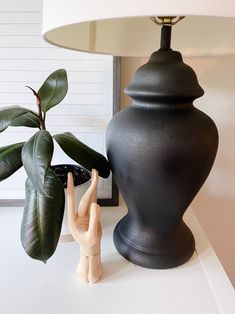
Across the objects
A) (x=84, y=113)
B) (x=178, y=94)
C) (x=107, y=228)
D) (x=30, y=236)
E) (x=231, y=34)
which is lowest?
(x=107, y=228)

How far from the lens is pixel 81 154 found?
1.93ft

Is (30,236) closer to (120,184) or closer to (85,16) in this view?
(120,184)

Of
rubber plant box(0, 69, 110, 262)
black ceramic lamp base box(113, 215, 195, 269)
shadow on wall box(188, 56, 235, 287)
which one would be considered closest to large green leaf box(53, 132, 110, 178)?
rubber plant box(0, 69, 110, 262)

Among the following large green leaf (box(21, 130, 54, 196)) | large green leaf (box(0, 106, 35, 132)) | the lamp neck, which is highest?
the lamp neck

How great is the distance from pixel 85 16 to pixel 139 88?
182 millimetres

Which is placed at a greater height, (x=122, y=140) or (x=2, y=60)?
Result: (x=2, y=60)

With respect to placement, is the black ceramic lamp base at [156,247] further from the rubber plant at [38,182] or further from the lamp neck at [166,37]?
the lamp neck at [166,37]

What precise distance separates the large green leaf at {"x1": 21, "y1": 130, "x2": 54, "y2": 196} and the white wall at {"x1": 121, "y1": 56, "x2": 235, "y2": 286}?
15.0 inches

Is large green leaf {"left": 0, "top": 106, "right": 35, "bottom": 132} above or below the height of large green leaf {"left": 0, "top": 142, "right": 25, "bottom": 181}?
above

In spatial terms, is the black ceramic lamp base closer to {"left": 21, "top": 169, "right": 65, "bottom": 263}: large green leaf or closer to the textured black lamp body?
the textured black lamp body

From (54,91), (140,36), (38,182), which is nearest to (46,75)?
(54,91)

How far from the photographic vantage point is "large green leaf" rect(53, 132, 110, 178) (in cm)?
59

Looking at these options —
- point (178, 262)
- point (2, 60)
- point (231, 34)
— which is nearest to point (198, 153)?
point (178, 262)

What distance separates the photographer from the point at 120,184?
553 mm
